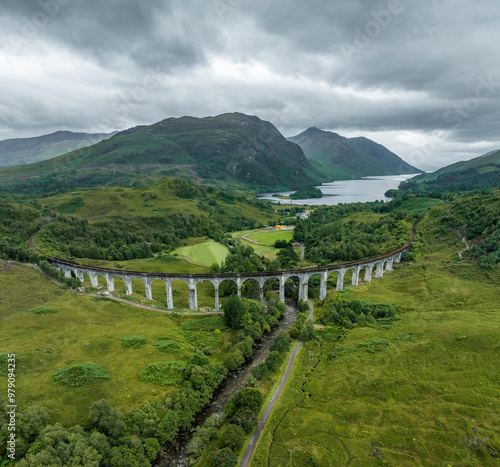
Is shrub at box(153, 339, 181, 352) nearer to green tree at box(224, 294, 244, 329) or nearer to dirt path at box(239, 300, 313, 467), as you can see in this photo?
green tree at box(224, 294, 244, 329)

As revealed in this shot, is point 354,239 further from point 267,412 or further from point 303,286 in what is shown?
point 267,412

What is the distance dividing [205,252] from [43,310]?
227 ft

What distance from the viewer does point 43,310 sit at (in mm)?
61500

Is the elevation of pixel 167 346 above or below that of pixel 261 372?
above

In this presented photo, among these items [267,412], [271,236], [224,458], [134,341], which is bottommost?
[267,412]

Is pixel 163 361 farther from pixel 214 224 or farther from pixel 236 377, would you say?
pixel 214 224

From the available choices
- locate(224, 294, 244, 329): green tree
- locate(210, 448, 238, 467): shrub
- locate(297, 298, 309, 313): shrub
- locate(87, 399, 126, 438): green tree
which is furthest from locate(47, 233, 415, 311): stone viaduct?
locate(210, 448, 238, 467): shrub

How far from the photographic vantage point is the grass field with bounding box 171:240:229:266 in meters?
116

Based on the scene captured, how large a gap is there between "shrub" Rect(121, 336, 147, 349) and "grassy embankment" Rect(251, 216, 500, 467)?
28308 millimetres

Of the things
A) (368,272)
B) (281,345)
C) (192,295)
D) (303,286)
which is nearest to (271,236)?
(368,272)

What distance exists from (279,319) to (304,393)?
28.2 metres

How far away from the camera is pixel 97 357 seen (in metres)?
51.0

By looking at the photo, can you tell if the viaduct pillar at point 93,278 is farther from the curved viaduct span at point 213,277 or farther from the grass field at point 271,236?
the grass field at point 271,236

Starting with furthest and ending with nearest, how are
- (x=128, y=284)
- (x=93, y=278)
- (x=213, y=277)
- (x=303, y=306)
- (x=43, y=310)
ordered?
(x=93, y=278), (x=128, y=284), (x=213, y=277), (x=303, y=306), (x=43, y=310)
